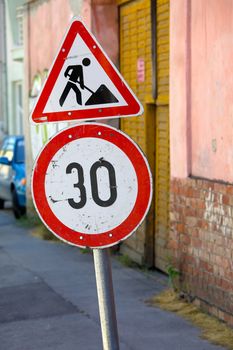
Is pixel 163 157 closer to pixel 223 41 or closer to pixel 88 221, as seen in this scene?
pixel 223 41

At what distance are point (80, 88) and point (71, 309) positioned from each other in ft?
15.0

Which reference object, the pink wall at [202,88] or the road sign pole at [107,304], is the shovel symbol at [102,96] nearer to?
the road sign pole at [107,304]

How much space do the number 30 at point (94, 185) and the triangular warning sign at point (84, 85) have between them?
0.29 meters

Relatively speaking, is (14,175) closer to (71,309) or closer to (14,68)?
(71,309)

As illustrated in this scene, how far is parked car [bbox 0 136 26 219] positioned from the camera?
18.8 meters

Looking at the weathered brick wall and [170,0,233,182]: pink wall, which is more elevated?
[170,0,233,182]: pink wall

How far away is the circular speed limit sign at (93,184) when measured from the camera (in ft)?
16.7

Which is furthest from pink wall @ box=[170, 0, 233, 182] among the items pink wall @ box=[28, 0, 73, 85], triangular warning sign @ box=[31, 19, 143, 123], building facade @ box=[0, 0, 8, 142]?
building facade @ box=[0, 0, 8, 142]

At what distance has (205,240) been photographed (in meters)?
9.10

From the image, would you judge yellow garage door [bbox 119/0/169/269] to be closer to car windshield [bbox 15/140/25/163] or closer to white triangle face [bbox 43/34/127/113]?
white triangle face [bbox 43/34/127/113]

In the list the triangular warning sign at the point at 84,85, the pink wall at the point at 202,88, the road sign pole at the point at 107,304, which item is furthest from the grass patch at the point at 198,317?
the triangular warning sign at the point at 84,85

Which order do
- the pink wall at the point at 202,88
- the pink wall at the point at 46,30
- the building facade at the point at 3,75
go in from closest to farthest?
the pink wall at the point at 202,88 → the pink wall at the point at 46,30 → the building facade at the point at 3,75

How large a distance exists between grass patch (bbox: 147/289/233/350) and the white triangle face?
326 cm

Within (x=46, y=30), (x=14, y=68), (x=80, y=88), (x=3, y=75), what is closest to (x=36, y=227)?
(x=46, y=30)
